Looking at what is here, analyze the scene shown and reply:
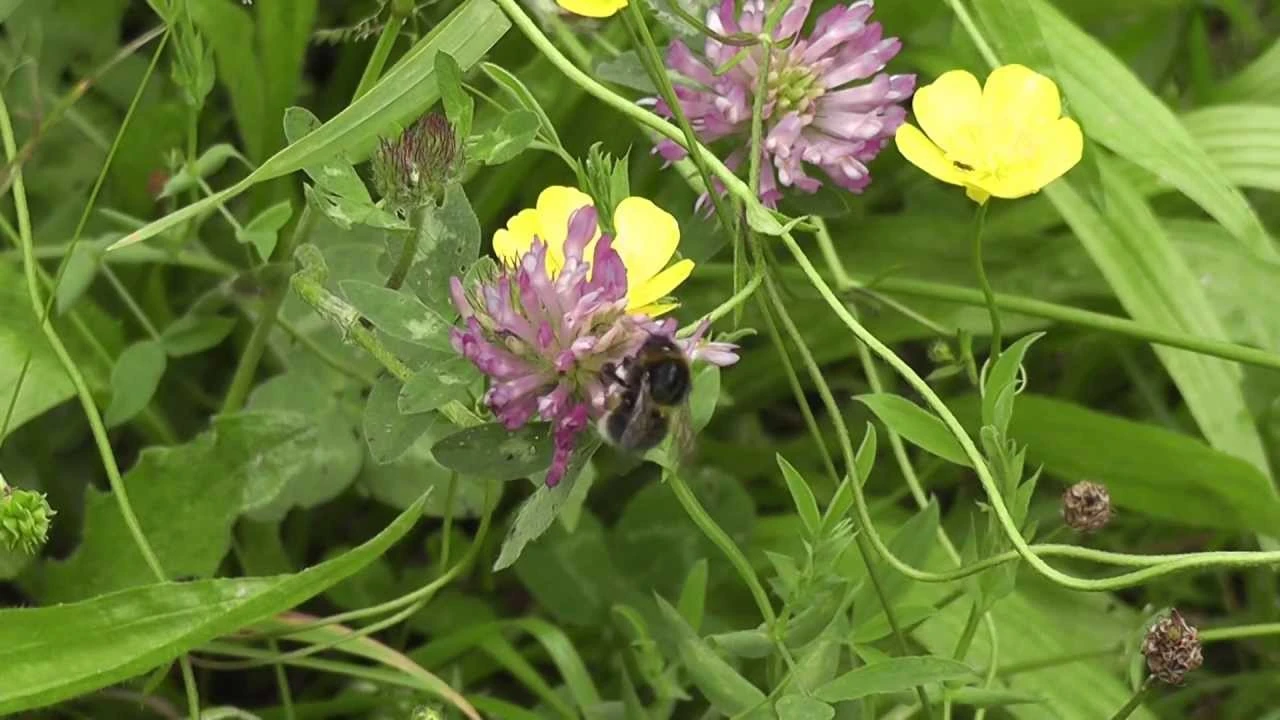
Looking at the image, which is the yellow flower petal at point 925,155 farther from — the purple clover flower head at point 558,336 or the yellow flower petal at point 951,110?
the purple clover flower head at point 558,336

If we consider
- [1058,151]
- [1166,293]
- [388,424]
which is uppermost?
[388,424]

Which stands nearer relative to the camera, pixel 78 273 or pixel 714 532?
pixel 714 532

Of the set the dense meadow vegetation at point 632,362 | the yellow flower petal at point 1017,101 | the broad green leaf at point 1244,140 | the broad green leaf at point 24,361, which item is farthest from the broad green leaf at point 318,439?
the broad green leaf at point 1244,140

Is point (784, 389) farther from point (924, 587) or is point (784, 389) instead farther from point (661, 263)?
point (661, 263)

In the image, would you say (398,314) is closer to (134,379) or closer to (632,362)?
(632,362)

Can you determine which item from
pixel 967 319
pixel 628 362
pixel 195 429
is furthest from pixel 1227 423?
pixel 195 429

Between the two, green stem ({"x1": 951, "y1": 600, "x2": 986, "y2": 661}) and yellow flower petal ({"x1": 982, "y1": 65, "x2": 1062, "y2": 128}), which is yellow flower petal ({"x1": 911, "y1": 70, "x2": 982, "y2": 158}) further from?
green stem ({"x1": 951, "y1": 600, "x2": 986, "y2": 661})

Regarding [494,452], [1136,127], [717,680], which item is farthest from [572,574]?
[1136,127]
